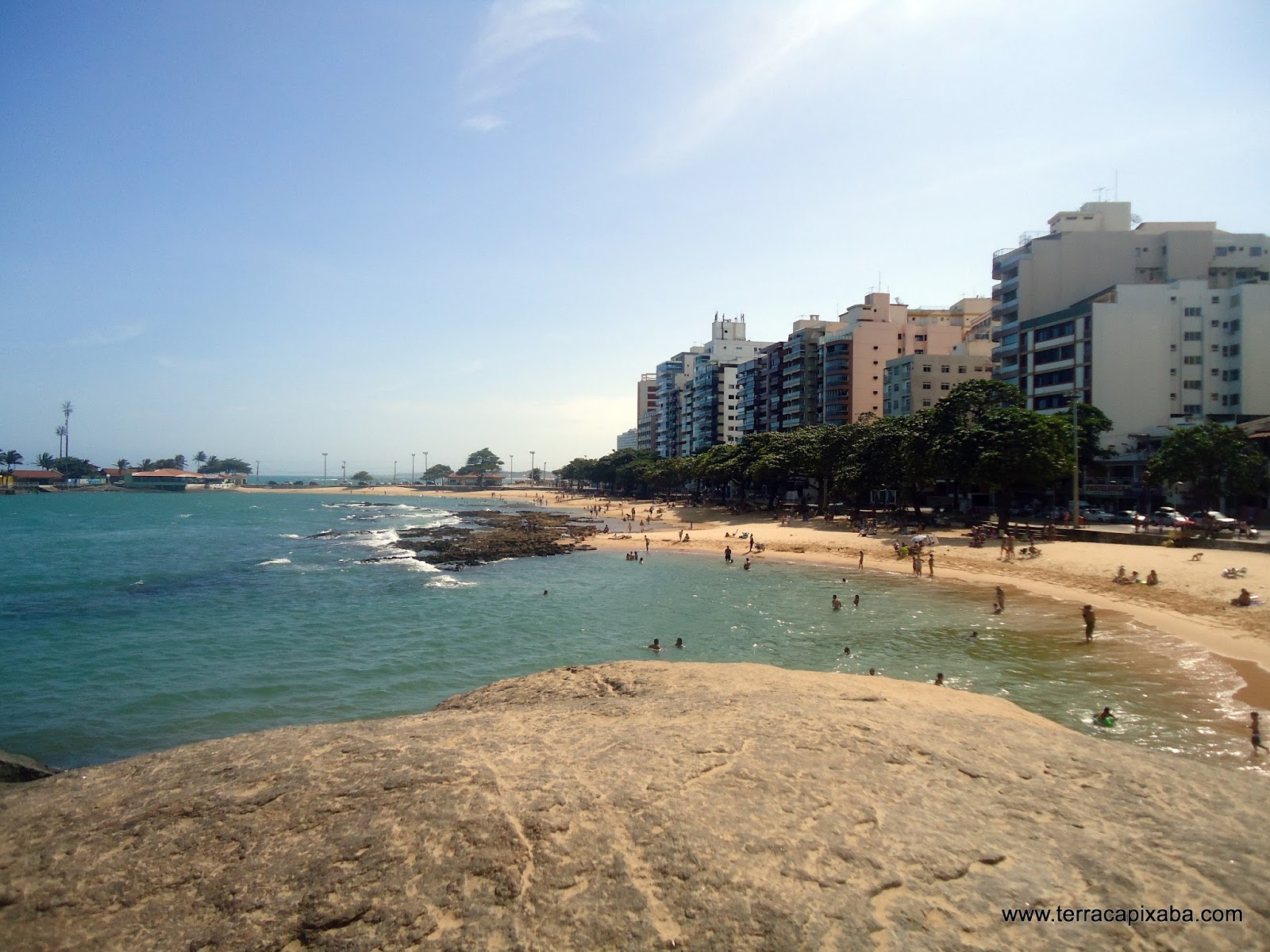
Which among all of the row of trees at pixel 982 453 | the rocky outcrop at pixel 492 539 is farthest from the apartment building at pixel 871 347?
the rocky outcrop at pixel 492 539

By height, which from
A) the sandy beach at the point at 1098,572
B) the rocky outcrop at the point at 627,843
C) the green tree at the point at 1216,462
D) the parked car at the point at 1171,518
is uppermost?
the green tree at the point at 1216,462

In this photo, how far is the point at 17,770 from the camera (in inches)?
396

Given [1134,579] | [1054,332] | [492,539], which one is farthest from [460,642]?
[1054,332]

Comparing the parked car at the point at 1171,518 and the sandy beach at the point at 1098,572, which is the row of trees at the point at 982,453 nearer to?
the parked car at the point at 1171,518

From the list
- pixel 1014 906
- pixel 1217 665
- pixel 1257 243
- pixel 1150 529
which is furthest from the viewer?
pixel 1257 243

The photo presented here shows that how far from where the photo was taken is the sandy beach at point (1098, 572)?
24438 millimetres

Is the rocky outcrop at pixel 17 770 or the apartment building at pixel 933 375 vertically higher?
the apartment building at pixel 933 375

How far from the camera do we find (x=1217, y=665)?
21172mm

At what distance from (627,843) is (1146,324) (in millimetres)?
73337

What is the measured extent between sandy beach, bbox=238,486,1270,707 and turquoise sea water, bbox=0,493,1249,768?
1.66 m

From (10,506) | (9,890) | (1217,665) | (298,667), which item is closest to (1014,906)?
(9,890)

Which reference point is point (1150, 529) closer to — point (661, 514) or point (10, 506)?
point (661, 514)

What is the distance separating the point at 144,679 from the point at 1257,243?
3755 inches

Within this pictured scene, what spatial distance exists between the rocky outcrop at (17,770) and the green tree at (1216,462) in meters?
58.5
